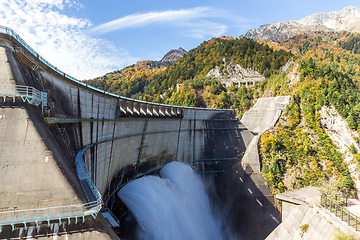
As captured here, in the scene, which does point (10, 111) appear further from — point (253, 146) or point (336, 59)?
point (336, 59)

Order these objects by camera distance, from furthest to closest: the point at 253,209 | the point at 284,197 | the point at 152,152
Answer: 1. the point at 253,209
2. the point at 152,152
3. the point at 284,197

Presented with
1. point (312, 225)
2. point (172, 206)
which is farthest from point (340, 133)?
point (172, 206)

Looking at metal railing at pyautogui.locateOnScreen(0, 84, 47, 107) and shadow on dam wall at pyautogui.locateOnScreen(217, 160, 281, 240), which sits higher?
metal railing at pyautogui.locateOnScreen(0, 84, 47, 107)

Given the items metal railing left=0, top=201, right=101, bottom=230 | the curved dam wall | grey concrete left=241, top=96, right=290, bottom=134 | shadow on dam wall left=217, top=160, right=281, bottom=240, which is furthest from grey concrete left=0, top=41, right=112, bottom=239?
grey concrete left=241, top=96, right=290, bottom=134

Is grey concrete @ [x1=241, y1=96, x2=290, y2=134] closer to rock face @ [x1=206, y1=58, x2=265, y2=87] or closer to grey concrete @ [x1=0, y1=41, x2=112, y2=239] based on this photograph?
rock face @ [x1=206, y1=58, x2=265, y2=87]

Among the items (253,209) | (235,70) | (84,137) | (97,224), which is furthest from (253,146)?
(235,70)
